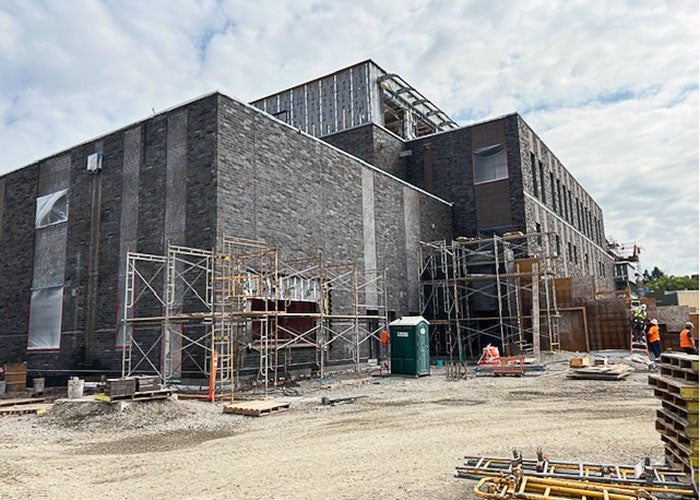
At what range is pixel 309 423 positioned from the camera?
10539 millimetres

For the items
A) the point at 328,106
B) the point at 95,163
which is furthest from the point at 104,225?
the point at 328,106

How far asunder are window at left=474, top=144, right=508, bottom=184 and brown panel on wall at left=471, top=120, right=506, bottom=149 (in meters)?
0.28

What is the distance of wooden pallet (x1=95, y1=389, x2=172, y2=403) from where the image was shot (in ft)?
38.4

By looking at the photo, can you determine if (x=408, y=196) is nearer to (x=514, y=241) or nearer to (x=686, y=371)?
(x=514, y=241)

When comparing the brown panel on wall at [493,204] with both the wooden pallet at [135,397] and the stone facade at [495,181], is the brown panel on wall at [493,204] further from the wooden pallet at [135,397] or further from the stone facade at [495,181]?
the wooden pallet at [135,397]

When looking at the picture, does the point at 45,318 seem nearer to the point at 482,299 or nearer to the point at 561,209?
the point at 482,299

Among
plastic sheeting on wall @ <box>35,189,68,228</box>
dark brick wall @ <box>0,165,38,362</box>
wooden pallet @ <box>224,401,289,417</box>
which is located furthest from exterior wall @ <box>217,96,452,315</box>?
dark brick wall @ <box>0,165,38,362</box>

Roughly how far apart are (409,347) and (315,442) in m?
10.5

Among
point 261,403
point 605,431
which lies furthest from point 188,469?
point 605,431

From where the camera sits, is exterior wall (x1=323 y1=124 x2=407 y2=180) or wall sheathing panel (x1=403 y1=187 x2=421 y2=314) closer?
wall sheathing panel (x1=403 y1=187 x2=421 y2=314)

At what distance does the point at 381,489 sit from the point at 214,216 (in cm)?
1241

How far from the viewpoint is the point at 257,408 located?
11.8m

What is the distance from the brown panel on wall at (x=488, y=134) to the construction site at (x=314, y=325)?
121 millimetres

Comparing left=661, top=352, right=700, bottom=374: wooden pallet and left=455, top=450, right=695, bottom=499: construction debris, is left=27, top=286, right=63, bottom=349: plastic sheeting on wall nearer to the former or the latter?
left=455, top=450, right=695, bottom=499: construction debris
